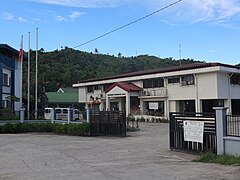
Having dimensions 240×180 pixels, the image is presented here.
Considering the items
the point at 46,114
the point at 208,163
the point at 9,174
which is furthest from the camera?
the point at 46,114

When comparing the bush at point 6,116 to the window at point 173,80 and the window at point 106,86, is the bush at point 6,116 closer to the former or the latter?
the window at point 173,80

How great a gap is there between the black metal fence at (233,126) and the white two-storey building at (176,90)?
75.4 ft

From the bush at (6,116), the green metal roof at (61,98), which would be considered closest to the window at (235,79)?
the bush at (6,116)

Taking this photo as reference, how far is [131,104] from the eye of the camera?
44.8 metres

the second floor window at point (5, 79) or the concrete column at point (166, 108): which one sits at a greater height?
the second floor window at point (5, 79)

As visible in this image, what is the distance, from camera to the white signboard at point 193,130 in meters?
12.7

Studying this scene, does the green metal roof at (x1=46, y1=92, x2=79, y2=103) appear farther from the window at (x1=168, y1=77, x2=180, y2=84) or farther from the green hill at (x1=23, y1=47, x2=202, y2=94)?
the window at (x1=168, y1=77, x2=180, y2=84)

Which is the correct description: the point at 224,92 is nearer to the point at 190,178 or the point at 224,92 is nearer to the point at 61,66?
the point at 190,178

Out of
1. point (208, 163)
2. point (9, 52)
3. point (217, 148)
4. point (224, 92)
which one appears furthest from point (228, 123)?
point (9, 52)

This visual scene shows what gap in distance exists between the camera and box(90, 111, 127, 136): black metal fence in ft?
71.7

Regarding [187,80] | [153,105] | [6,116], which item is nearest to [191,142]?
[6,116]

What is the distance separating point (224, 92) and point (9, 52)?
25791 millimetres

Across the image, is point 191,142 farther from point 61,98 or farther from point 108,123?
point 61,98

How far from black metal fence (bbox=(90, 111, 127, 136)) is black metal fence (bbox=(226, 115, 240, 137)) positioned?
35.2ft
